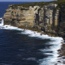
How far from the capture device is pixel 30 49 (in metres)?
97.6

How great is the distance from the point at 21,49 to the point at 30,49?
3246 millimetres

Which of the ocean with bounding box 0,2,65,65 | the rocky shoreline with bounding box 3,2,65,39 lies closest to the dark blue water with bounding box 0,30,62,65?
the ocean with bounding box 0,2,65,65

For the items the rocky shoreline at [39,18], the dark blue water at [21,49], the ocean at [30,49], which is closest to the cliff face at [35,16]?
the rocky shoreline at [39,18]

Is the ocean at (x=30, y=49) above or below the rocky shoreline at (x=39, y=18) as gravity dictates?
below

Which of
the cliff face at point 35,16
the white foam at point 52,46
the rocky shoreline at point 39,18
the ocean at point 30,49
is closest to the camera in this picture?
the white foam at point 52,46

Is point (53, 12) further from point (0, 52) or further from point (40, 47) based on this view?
point (0, 52)

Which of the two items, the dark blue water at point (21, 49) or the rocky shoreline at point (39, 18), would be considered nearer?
the dark blue water at point (21, 49)

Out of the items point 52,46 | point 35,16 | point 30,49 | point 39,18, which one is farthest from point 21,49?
point 35,16

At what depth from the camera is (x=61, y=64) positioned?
78500mm

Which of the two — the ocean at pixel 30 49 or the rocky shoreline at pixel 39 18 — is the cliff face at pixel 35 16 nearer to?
the rocky shoreline at pixel 39 18

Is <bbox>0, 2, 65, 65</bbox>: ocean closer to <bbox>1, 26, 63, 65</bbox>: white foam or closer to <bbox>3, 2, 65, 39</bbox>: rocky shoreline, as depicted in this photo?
<bbox>1, 26, 63, 65</bbox>: white foam

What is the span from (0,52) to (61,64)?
2445 centimetres

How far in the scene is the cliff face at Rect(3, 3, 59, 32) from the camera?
415 feet

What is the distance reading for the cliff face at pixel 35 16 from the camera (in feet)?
415
